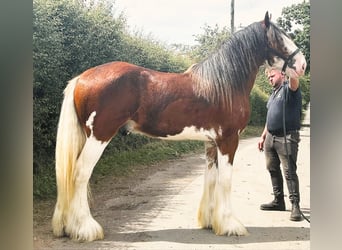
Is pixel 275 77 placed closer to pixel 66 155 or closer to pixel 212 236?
pixel 212 236

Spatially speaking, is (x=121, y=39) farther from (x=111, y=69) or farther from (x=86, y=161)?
(x=86, y=161)

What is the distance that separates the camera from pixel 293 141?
2348 mm

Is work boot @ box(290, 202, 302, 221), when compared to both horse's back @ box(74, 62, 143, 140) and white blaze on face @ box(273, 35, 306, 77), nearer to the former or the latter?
white blaze on face @ box(273, 35, 306, 77)

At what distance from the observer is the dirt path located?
2.31 meters

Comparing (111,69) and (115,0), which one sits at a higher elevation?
(115,0)

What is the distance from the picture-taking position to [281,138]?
2367mm

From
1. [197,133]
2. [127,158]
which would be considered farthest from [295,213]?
[127,158]

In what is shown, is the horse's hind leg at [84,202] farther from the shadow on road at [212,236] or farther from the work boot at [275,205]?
the work boot at [275,205]

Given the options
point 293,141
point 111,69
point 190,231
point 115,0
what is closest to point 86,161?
point 111,69

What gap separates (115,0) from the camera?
7.83 ft

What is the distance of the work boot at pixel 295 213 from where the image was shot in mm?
2316

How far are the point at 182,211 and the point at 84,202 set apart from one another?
543 millimetres
